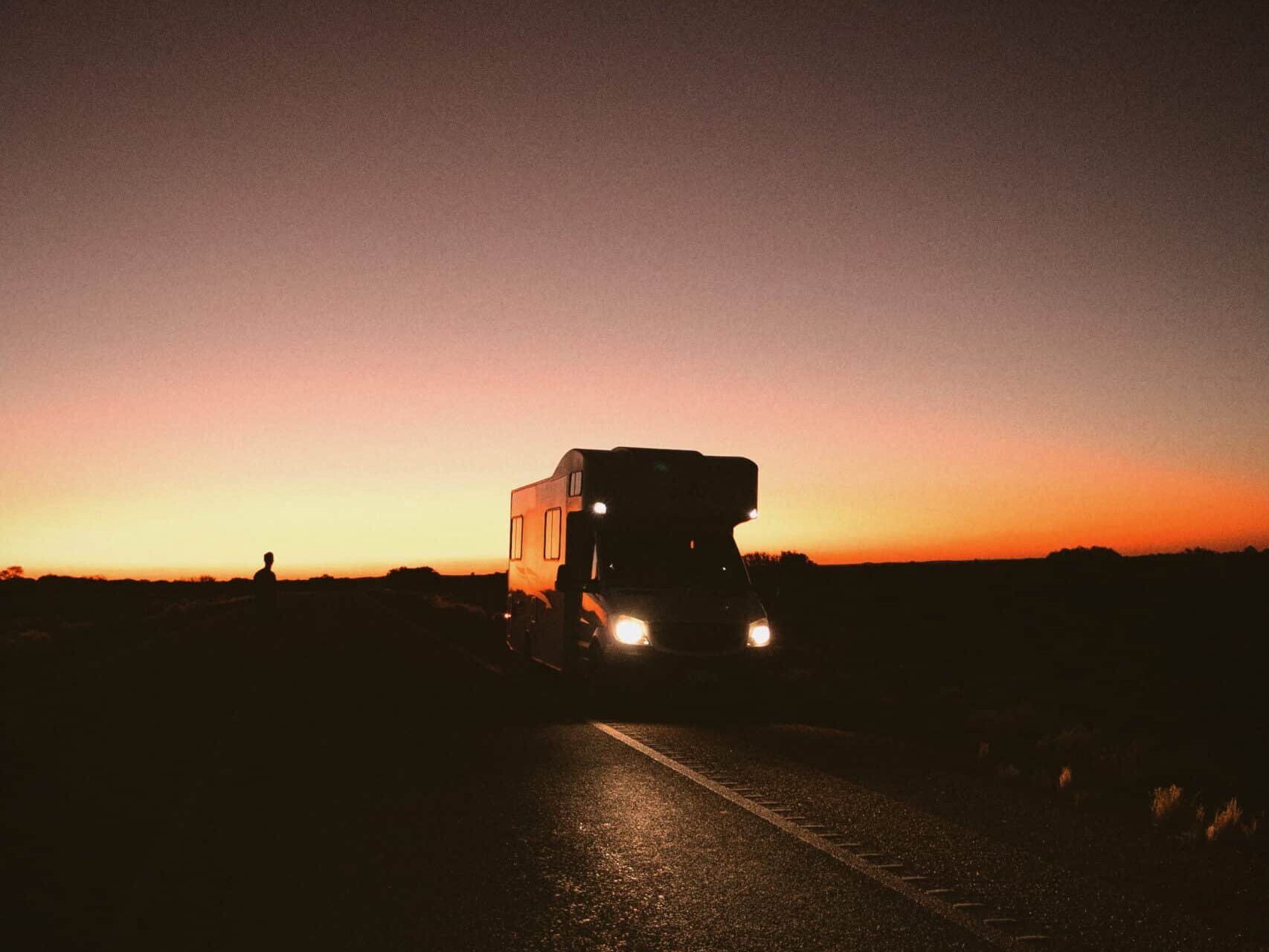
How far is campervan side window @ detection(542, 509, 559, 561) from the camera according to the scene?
16234 millimetres

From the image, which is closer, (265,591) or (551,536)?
(551,536)

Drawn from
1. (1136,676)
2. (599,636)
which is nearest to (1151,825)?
(599,636)

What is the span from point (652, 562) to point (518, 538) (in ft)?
17.1

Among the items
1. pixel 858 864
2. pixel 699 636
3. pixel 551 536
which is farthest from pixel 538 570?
pixel 858 864

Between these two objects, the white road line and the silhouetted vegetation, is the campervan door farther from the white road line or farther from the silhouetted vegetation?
the silhouetted vegetation

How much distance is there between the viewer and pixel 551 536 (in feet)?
54.6

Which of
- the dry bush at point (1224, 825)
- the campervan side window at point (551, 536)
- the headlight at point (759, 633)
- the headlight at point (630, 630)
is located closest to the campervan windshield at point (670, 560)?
the headlight at point (759, 633)

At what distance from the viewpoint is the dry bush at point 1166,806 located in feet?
27.2

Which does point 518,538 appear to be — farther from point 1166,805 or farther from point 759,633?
point 1166,805

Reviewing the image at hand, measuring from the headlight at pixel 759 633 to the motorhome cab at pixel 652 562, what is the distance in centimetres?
2

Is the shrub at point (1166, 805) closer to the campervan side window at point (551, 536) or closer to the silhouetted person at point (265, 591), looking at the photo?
the campervan side window at point (551, 536)

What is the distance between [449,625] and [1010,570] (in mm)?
35464

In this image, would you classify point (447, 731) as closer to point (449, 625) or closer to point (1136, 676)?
point (1136, 676)

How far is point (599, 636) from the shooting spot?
1420 cm
